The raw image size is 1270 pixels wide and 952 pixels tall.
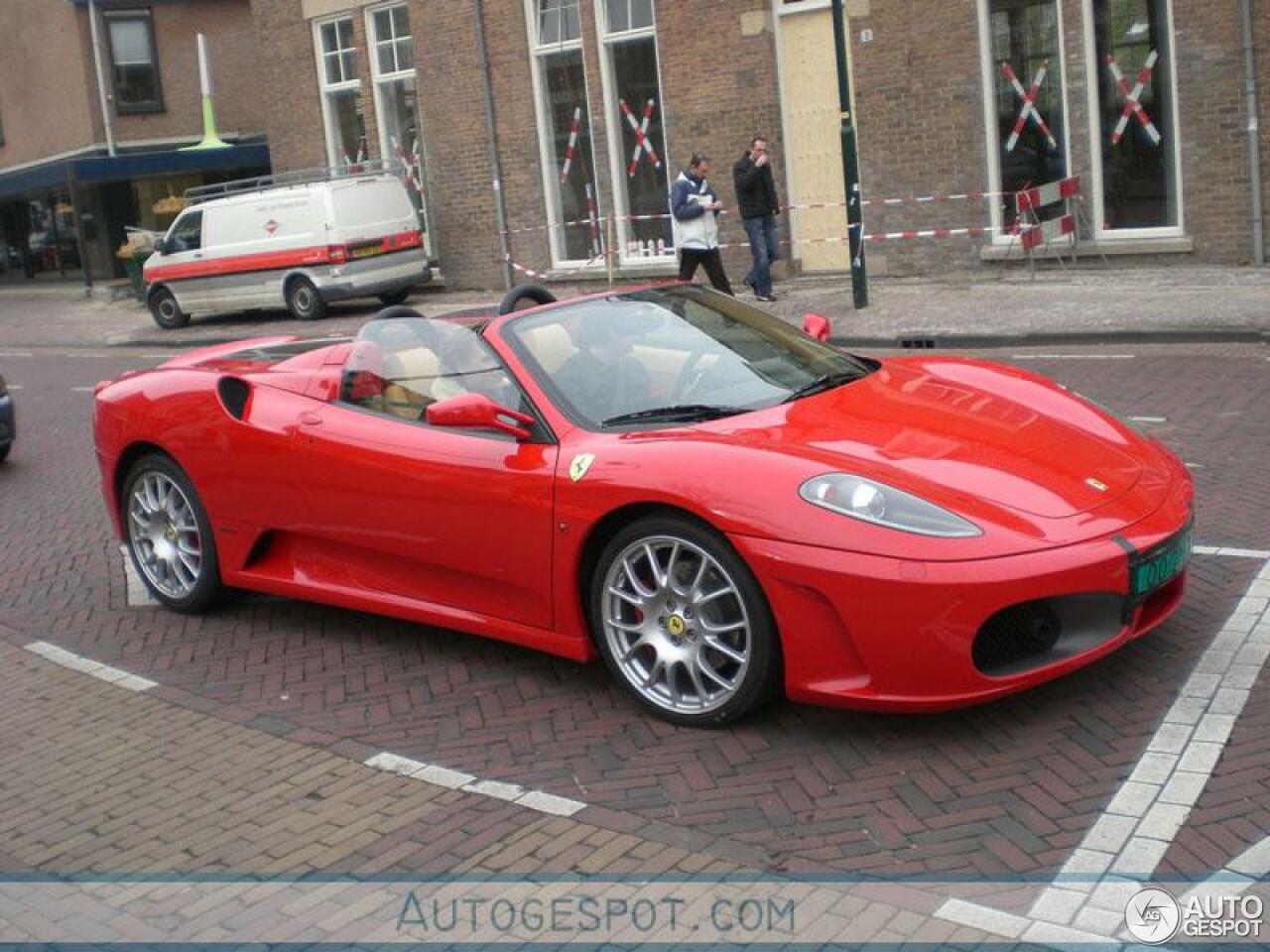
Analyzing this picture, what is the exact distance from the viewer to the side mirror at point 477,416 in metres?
5.75

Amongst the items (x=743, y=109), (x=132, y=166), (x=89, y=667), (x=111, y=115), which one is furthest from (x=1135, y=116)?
(x=111, y=115)

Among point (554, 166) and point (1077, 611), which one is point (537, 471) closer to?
point (1077, 611)

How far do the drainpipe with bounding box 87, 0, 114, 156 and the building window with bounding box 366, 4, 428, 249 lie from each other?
11.5 metres

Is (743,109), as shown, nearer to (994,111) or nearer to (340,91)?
(994,111)

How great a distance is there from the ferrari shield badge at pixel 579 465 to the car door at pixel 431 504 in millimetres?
89

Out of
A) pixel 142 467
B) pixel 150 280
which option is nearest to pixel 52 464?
pixel 142 467

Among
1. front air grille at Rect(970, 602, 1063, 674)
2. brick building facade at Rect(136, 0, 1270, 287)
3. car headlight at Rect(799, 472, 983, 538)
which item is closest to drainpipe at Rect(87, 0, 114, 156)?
brick building facade at Rect(136, 0, 1270, 287)

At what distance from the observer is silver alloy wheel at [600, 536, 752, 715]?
526 cm

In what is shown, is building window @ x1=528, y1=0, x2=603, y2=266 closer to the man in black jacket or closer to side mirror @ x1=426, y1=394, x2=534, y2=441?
the man in black jacket

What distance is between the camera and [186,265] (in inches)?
1013

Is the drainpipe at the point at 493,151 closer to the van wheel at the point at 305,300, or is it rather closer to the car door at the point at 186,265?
the van wheel at the point at 305,300

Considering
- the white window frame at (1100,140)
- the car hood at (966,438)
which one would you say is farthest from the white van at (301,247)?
the car hood at (966,438)

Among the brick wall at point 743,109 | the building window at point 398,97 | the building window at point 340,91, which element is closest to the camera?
the brick wall at point 743,109

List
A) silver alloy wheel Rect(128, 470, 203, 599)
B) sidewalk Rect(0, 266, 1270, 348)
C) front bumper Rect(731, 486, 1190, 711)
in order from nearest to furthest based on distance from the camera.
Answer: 1. front bumper Rect(731, 486, 1190, 711)
2. silver alloy wheel Rect(128, 470, 203, 599)
3. sidewalk Rect(0, 266, 1270, 348)
